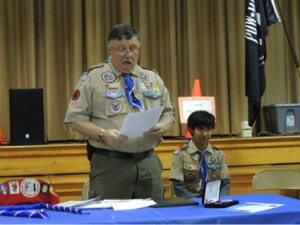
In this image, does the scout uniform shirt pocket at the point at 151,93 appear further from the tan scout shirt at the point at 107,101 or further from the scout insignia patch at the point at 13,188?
the scout insignia patch at the point at 13,188

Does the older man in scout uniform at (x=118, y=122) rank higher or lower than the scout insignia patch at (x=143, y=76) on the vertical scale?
lower

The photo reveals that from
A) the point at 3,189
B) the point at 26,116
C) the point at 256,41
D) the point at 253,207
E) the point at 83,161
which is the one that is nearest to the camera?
the point at 253,207

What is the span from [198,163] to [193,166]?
1.8 inches

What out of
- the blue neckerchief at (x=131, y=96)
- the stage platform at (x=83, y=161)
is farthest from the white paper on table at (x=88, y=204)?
the stage platform at (x=83, y=161)

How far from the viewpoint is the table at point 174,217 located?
3.94 feet

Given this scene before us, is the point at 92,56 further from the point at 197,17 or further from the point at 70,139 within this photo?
the point at 197,17

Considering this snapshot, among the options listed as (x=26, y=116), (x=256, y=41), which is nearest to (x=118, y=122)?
(x=26, y=116)

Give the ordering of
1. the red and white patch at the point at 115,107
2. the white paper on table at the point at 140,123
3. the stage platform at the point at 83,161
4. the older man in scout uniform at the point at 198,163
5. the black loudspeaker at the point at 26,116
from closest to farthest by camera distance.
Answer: the white paper on table at the point at 140,123
the red and white patch at the point at 115,107
the older man in scout uniform at the point at 198,163
the stage platform at the point at 83,161
the black loudspeaker at the point at 26,116

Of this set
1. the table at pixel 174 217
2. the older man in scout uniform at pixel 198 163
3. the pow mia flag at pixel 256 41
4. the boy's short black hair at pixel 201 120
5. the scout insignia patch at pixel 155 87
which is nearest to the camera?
the table at pixel 174 217

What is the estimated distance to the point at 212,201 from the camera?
1504 mm

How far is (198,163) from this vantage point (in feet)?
7.80

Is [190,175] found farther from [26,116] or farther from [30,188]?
[26,116]

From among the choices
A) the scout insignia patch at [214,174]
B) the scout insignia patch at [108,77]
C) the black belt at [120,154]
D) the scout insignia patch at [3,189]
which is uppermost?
the scout insignia patch at [108,77]

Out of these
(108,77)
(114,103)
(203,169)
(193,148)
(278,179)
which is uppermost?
(108,77)
